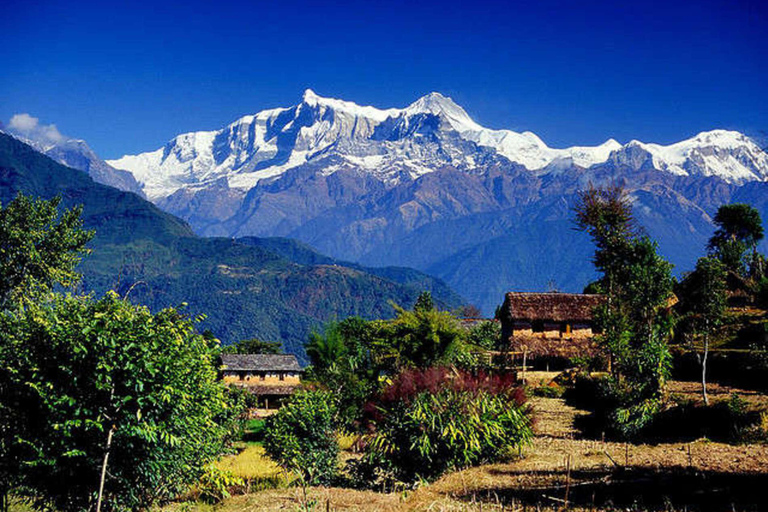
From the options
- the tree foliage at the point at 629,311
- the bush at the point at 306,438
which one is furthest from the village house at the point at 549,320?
the bush at the point at 306,438

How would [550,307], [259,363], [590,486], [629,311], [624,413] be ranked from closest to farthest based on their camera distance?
[590,486], [624,413], [629,311], [550,307], [259,363]

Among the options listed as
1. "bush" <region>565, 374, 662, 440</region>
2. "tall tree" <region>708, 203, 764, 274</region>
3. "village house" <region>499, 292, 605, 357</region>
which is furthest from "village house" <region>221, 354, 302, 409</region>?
"tall tree" <region>708, 203, 764, 274</region>

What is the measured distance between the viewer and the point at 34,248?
31.9 metres

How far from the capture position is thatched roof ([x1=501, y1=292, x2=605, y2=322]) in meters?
51.4

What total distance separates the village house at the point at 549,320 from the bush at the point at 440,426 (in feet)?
106

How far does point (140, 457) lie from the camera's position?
11641mm

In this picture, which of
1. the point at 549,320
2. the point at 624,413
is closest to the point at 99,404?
the point at 624,413

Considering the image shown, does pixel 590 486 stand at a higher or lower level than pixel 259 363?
lower

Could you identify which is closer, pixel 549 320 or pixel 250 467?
pixel 250 467

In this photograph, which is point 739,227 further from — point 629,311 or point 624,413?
point 624,413

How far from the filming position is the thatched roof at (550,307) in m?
51.4

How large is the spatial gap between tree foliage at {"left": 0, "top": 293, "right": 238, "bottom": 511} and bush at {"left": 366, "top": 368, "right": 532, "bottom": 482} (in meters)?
6.30

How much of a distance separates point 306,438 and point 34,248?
2058 centimetres

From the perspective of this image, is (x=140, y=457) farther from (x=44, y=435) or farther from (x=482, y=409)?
(x=482, y=409)
